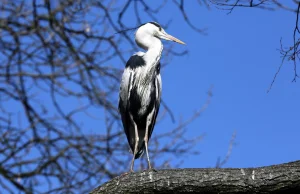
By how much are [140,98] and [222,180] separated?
56.3 inches

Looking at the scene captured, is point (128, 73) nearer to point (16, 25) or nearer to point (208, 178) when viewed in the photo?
point (16, 25)

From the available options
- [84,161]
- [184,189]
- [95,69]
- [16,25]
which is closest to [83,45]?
[95,69]

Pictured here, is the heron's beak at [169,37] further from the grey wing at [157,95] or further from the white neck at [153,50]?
the grey wing at [157,95]

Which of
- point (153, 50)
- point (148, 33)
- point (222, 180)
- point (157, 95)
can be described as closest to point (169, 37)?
point (148, 33)

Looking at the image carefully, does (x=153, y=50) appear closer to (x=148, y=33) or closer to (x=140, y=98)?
(x=148, y=33)

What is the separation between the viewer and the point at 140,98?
5.07 m

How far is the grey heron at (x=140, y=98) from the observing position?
507 cm

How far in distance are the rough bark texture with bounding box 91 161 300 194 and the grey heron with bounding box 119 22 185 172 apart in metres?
1.01

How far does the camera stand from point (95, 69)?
5516 mm

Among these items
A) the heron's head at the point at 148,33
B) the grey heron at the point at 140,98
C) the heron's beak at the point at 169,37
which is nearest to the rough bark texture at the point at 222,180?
the grey heron at the point at 140,98

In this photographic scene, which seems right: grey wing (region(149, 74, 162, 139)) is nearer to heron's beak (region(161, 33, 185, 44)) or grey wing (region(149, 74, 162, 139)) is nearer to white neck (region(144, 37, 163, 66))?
white neck (region(144, 37, 163, 66))

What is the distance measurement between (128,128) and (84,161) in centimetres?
48

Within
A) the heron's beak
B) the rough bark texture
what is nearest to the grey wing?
the heron's beak

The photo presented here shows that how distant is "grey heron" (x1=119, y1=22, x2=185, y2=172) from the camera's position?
5.07m
